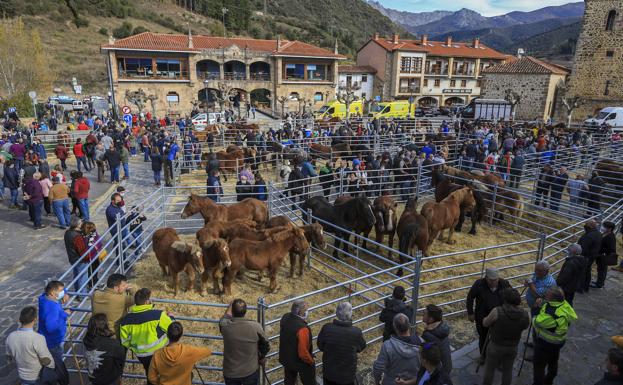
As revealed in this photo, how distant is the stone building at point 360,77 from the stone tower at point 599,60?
2079 cm

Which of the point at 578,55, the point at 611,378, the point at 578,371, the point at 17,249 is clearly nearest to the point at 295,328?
the point at 611,378

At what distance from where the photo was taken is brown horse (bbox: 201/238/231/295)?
7071 millimetres

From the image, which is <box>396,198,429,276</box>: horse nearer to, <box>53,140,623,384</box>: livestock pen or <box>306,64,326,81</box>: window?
<box>53,140,623,384</box>: livestock pen

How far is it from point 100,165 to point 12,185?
11.1 ft

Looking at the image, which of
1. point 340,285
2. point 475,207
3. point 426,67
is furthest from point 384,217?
point 426,67

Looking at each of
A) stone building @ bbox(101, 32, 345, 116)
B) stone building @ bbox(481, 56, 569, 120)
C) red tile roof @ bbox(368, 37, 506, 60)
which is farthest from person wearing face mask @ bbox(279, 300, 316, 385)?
red tile roof @ bbox(368, 37, 506, 60)

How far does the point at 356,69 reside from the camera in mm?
47875

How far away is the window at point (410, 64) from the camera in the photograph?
1855 inches

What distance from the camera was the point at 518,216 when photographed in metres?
11.5

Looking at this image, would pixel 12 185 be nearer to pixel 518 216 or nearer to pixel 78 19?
pixel 518 216

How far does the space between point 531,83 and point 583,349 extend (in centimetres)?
3543

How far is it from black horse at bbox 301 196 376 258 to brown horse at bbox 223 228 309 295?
1575 millimetres

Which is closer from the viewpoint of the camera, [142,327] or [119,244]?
[142,327]

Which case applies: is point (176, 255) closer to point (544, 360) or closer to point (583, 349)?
point (544, 360)
